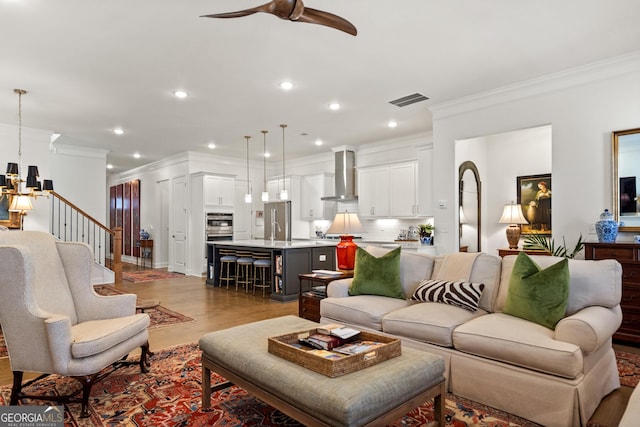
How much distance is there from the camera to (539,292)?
8.39ft

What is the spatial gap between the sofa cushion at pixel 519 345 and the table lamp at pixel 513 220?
3.33 m

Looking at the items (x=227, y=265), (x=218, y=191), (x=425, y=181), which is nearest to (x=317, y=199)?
(x=218, y=191)

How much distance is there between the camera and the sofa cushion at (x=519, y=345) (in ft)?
6.88

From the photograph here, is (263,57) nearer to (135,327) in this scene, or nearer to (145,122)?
Result: (135,327)

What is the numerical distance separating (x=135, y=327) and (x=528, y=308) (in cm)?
271

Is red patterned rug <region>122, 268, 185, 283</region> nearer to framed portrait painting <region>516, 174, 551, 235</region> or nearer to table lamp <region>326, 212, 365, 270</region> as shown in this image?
table lamp <region>326, 212, 365, 270</region>

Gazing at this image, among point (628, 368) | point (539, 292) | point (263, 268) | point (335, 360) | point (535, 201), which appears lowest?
point (628, 368)

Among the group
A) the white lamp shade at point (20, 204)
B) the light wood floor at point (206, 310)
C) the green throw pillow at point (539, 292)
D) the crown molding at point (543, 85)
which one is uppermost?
the crown molding at point (543, 85)

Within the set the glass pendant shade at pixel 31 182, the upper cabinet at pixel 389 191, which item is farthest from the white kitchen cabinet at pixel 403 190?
the glass pendant shade at pixel 31 182

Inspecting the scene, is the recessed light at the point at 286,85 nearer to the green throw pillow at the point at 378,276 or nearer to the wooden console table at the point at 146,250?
the green throw pillow at the point at 378,276

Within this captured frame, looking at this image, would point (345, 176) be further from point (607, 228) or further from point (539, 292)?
point (539, 292)

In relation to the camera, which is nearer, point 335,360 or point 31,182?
point 335,360

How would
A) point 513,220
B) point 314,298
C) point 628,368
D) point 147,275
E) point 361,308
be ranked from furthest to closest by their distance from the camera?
1. point 147,275
2. point 513,220
3. point 314,298
4. point 361,308
5. point 628,368

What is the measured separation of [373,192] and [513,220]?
2806mm
